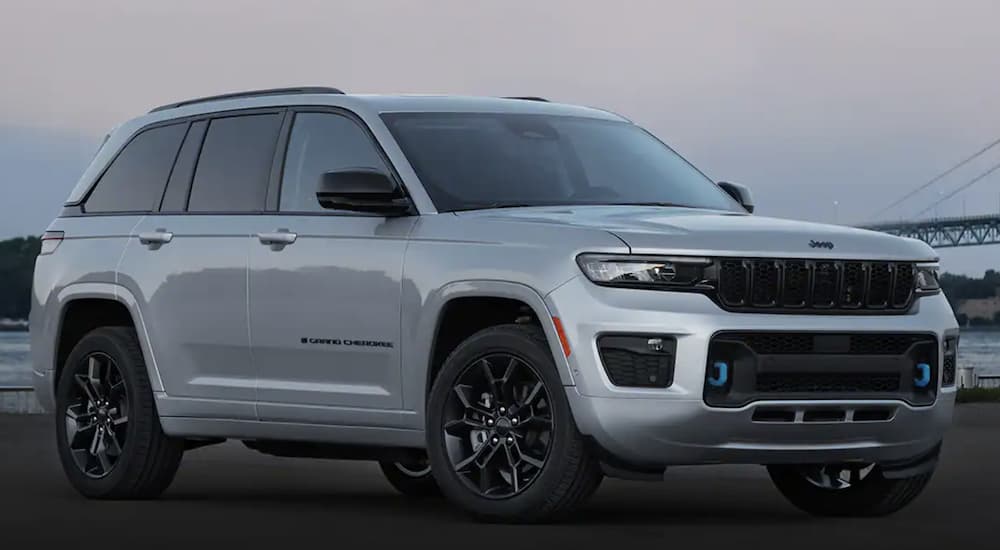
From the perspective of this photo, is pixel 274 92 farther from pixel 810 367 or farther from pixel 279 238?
pixel 810 367

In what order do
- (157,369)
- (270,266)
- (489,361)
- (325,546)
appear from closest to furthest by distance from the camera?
(325,546) < (489,361) < (270,266) < (157,369)

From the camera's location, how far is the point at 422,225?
9.33 m

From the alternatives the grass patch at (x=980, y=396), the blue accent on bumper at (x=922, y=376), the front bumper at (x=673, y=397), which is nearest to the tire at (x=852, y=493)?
the blue accent on bumper at (x=922, y=376)

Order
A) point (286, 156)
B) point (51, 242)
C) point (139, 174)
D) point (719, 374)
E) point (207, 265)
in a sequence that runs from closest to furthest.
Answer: point (719, 374) < point (286, 156) < point (207, 265) < point (139, 174) < point (51, 242)

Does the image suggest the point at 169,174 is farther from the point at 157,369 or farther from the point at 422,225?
the point at 422,225

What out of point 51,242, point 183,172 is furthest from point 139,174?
point 51,242

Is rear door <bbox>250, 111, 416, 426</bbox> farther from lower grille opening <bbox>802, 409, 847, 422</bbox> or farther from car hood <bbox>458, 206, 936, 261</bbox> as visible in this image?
lower grille opening <bbox>802, 409, 847, 422</bbox>

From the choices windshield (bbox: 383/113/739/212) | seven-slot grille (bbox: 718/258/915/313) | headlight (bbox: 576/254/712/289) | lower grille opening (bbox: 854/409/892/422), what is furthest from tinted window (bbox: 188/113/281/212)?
lower grille opening (bbox: 854/409/892/422)

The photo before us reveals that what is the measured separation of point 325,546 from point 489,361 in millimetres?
1188

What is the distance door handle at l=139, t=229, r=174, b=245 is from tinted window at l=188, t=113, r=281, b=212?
0.18m

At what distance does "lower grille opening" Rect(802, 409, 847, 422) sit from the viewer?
8.67 metres

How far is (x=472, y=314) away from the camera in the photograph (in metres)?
9.27

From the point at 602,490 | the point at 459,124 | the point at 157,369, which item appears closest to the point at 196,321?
the point at 157,369

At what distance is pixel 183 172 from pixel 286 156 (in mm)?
961
